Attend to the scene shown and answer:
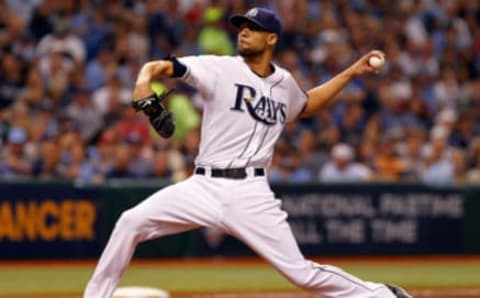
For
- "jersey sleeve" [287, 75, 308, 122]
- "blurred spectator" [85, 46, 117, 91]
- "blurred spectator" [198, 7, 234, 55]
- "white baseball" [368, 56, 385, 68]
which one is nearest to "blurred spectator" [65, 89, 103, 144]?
"blurred spectator" [85, 46, 117, 91]

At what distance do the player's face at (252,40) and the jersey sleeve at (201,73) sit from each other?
260 mm

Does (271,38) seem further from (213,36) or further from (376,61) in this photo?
(213,36)

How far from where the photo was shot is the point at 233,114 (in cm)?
787

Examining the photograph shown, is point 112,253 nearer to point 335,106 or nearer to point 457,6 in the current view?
point 335,106

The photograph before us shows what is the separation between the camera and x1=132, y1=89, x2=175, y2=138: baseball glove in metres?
7.25

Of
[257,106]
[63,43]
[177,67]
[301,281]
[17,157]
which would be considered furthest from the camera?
[63,43]

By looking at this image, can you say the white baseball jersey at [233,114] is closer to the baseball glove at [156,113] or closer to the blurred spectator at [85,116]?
the baseball glove at [156,113]

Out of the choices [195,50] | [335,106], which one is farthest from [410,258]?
[195,50]

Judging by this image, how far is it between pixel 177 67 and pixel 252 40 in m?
0.69

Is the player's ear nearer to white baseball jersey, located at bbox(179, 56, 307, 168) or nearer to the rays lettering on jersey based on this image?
white baseball jersey, located at bbox(179, 56, 307, 168)

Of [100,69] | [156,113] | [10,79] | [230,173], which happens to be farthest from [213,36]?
[156,113]

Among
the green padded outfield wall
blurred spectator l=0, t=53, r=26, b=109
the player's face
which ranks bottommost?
the green padded outfield wall

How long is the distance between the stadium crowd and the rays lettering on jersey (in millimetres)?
6877

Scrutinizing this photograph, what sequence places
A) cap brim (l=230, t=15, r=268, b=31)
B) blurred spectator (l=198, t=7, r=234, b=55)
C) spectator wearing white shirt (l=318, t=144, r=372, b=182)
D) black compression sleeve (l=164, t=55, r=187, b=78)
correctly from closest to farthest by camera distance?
black compression sleeve (l=164, t=55, r=187, b=78)
cap brim (l=230, t=15, r=268, b=31)
spectator wearing white shirt (l=318, t=144, r=372, b=182)
blurred spectator (l=198, t=7, r=234, b=55)
